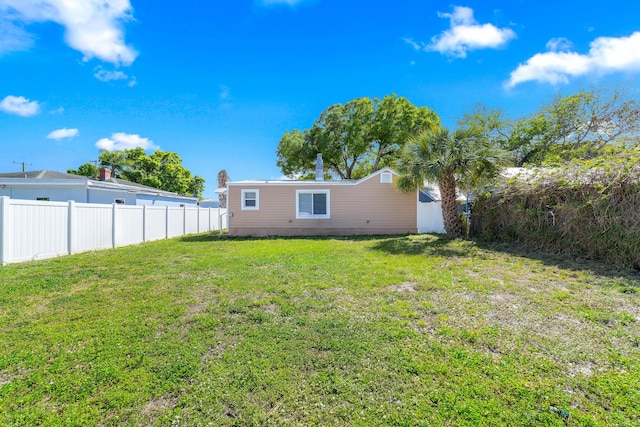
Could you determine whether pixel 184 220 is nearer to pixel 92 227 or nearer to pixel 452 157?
pixel 92 227

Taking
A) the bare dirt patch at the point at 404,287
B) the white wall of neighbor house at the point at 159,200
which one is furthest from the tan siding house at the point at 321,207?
the bare dirt patch at the point at 404,287

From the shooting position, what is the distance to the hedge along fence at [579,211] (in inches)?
222

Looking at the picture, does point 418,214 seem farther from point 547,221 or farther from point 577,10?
point 577,10

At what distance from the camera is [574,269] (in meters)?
5.65

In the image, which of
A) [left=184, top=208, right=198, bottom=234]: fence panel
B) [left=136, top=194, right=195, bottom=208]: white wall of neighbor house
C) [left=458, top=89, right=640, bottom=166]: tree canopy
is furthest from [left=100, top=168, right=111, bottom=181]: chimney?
[left=458, top=89, right=640, bottom=166]: tree canopy

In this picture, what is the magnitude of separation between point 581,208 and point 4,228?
1262 centimetres

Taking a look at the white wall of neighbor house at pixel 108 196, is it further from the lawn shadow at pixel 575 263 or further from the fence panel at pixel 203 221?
the lawn shadow at pixel 575 263

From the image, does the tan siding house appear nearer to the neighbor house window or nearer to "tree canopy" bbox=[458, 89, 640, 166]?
the neighbor house window

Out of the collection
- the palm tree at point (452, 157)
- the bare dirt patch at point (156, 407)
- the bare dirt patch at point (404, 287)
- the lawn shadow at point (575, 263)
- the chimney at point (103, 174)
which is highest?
the chimney at point (103, 174)

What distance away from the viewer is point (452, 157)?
964cm

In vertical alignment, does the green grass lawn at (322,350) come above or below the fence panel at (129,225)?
below

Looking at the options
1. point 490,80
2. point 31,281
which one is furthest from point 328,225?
point 490,80

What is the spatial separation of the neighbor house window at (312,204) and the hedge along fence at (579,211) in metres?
6.63

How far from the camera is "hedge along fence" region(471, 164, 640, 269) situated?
222 inches
